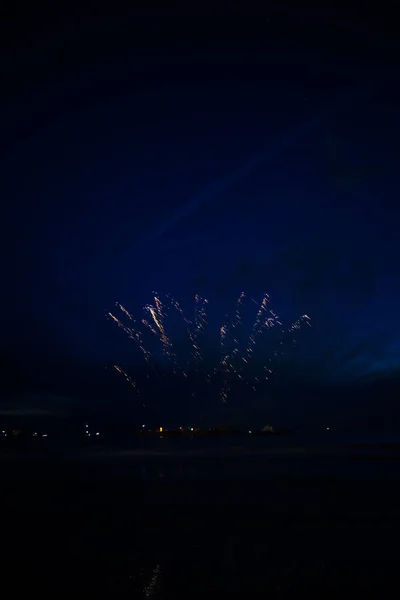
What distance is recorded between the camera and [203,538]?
17.2m

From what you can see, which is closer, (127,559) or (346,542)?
(127,559)

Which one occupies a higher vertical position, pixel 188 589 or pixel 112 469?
pixel 112 469

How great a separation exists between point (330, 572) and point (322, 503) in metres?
10.8

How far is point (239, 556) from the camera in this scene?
14891mm

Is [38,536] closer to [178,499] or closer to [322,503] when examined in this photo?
[178,499]

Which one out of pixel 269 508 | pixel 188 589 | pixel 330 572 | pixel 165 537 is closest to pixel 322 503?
pixel 269 508

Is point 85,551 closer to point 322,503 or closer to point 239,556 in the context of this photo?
point 239,556

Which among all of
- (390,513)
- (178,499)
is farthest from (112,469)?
(390,513)

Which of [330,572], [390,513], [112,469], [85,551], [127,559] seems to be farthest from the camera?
[112,469]

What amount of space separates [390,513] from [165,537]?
29.9ft

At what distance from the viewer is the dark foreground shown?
492 inches

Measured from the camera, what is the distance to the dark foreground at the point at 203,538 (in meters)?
12.5

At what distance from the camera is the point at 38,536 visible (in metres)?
18.2

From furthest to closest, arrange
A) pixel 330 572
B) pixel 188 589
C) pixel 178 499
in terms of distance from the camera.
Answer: pixel 178 499 < pixel 330 572 < pixel 188 589
